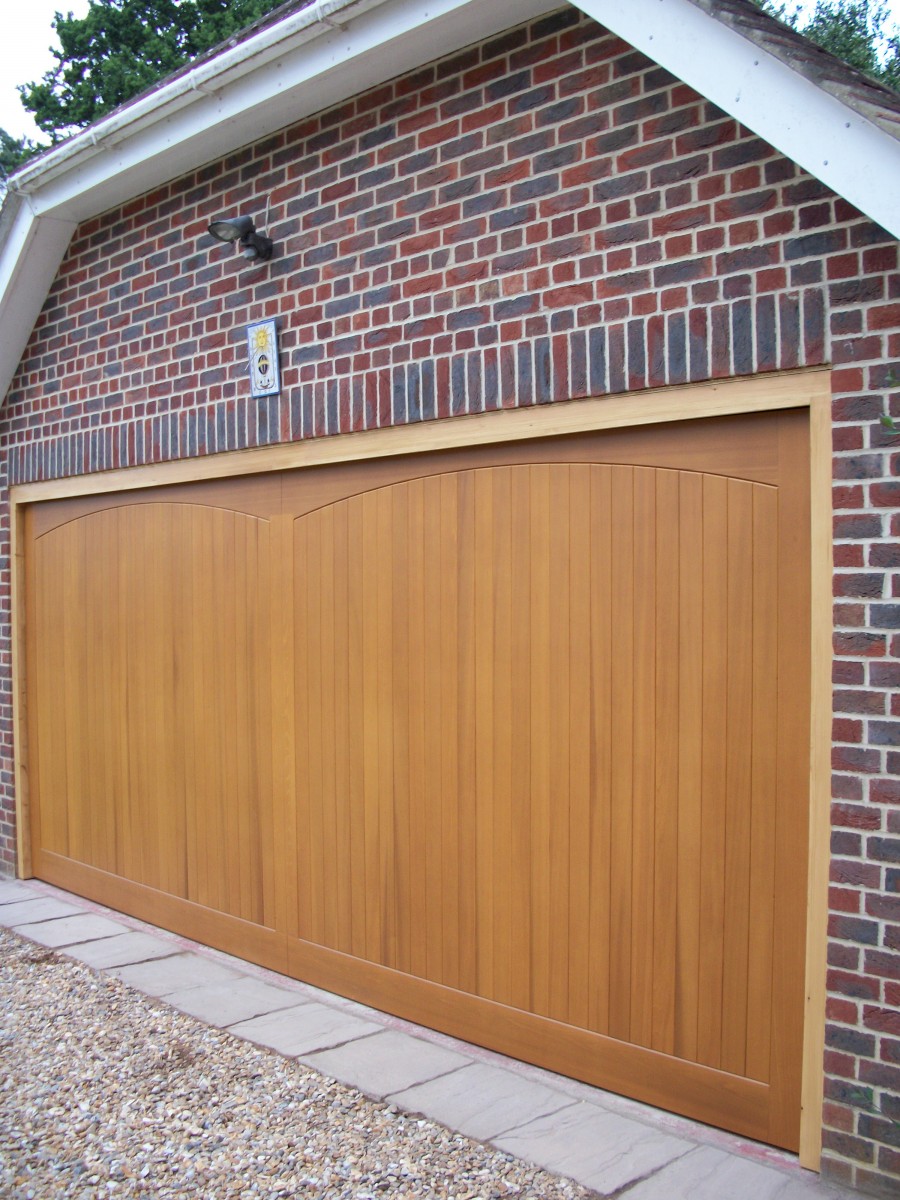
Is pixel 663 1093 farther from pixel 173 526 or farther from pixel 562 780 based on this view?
pixel 173 526

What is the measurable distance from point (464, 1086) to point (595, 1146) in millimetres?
645

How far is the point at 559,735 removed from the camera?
4.22 m

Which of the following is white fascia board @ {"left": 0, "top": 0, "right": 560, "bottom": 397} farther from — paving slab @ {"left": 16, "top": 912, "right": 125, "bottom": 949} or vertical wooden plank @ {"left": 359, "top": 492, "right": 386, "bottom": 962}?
paving slab @ {"left": 16, "top": 912, "right": 125, "bottom": 949}

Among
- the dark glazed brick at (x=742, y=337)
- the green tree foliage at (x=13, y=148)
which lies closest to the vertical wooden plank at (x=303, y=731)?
the dark glazed brick at (x=742, y=337)

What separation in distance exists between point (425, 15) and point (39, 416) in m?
3.93

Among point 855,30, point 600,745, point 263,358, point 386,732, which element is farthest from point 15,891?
point 855,30

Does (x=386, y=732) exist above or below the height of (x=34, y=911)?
above

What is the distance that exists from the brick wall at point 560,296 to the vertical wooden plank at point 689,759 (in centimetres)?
50

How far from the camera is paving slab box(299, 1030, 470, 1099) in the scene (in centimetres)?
420

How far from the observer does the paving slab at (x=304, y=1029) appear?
181 inches

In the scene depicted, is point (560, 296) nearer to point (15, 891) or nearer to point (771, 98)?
point (771, 98)

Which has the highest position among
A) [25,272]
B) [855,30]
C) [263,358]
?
[855,30]

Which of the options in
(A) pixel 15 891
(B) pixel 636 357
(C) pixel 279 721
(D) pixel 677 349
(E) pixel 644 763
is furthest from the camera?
(A) pixel 15 891

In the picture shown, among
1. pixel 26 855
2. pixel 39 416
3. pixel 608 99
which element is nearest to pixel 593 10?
pixel 608 99
